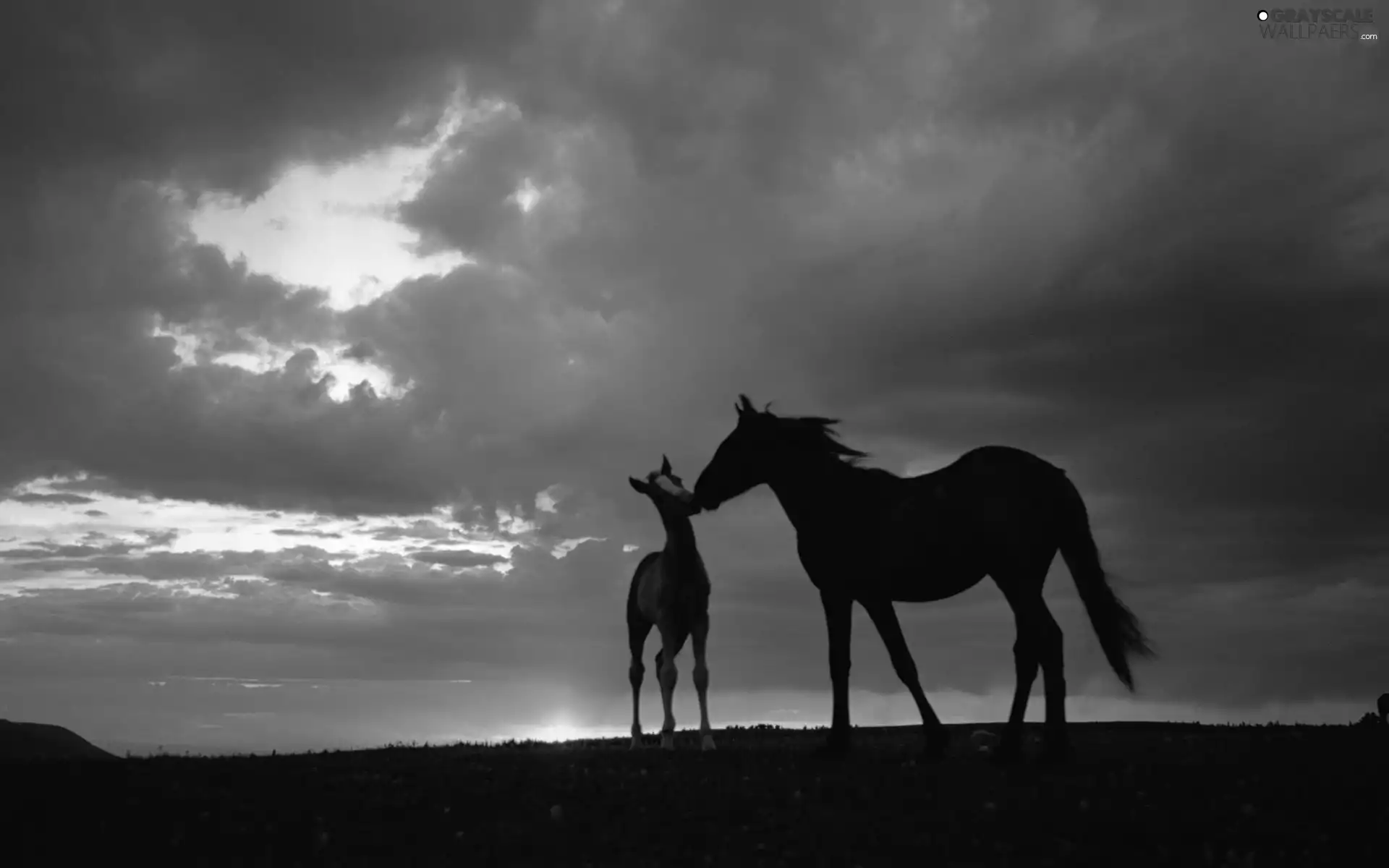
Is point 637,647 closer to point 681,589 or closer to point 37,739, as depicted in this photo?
point 681,589

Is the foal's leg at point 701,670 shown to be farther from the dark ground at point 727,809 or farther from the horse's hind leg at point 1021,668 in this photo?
the horse's hind leg at point 1021,668

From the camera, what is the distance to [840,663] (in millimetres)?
14672

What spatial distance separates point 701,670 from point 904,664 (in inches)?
183

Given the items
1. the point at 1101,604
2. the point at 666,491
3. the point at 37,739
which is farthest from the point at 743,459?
the point at 37,739

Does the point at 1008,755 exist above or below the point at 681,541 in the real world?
below

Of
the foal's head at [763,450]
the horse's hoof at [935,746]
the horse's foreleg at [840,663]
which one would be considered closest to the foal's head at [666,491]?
the foal's head at [763,450]

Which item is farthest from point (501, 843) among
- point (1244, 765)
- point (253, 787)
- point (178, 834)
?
point (1244, 765)

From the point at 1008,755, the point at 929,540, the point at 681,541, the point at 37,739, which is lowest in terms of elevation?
the point at 37,739

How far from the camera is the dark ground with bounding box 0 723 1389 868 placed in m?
9.48

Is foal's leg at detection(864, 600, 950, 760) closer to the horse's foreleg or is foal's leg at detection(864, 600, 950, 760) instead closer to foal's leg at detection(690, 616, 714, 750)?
the horse's foreleg

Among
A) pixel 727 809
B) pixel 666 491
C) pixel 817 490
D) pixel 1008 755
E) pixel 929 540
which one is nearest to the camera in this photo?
pixel 727 809

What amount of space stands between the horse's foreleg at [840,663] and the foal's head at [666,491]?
3.50m

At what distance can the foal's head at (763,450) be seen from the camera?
1543 cm

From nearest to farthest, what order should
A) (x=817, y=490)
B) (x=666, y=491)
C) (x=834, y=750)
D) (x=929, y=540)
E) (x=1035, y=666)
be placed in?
(x=1035, y=666)
(x=929, y=540)
(x=834, y=750)
(x=817, y=490)
(x=666, y=491)
